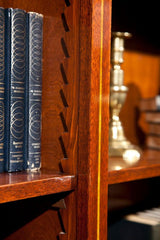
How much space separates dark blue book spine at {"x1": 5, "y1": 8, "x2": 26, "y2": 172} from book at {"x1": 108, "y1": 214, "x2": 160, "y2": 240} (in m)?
0.40

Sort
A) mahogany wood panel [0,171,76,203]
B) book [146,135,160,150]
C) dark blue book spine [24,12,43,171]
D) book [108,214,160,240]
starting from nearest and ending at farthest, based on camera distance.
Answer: mahogany wood panel [0,171,76,203]
dark blue book spine [24,12,43,171]
book [108,214,160,240]
book [146,135,160,150]

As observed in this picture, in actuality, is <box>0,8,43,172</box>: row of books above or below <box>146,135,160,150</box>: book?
above

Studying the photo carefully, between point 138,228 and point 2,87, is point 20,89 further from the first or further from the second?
point 138,228

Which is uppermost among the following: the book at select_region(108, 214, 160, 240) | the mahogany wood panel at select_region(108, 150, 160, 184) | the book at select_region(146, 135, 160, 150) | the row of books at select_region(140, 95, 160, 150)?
the row of books at select_region(140, 95, 160, 150)

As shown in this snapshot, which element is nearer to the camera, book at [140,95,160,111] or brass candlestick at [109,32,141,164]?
brass candlestick at [109,32,141,164]

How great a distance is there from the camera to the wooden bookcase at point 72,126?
26.9 inches

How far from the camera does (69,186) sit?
2.28ft

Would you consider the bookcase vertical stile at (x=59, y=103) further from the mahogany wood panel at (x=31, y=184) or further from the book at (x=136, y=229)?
the book at (x=136, y=229)

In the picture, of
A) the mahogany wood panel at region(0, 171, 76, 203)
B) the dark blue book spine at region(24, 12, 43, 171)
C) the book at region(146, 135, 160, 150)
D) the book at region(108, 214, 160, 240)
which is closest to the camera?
the mahogany wood panel at region(0, 171, 76, 203)

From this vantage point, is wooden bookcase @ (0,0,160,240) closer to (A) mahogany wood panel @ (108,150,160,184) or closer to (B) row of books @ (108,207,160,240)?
(A) mahogany wood panel @ (108,150,160,184)

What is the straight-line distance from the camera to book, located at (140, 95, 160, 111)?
1218 millimetres

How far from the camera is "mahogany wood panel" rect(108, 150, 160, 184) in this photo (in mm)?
762

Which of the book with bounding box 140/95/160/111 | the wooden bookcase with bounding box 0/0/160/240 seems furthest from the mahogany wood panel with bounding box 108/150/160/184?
the book with bounding box 140/95/160/111

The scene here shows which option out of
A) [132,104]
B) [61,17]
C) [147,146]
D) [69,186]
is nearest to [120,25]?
[132,104]
